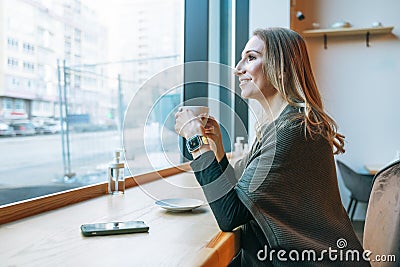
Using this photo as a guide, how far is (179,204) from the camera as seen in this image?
1311 mm

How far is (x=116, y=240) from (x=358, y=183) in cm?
306

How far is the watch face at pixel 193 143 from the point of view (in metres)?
1.17

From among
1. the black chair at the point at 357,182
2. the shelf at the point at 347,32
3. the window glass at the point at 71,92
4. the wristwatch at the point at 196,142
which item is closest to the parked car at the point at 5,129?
the window glass at the point at 71,92

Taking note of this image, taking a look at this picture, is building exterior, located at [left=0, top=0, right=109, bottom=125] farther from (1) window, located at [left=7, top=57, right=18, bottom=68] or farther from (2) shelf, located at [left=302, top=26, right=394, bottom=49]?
(2) shelf, located at [left=302, top=26, right=394, bottom=49]

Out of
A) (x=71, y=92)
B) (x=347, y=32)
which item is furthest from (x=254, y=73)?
(x=347, y=32)

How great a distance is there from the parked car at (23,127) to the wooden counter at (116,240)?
28 centimetres

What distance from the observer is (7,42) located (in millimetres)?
1248

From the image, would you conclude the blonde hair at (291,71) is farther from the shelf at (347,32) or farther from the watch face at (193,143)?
the shelf at (347,32)

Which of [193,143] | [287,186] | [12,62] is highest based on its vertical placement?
[12,62]

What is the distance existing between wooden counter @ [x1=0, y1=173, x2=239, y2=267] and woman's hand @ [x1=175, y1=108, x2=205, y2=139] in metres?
0.25

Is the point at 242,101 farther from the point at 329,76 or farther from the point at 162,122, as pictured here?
the point at 329,76

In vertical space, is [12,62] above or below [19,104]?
above

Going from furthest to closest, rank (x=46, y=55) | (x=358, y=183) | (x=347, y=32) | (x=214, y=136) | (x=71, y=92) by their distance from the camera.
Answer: (x=347, y=32) → (x=358, y=183) → (x=71, y=92) → (x=46, y=55) → (x=214, y=136)

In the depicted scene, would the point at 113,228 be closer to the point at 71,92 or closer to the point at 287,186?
the point at 287,186
